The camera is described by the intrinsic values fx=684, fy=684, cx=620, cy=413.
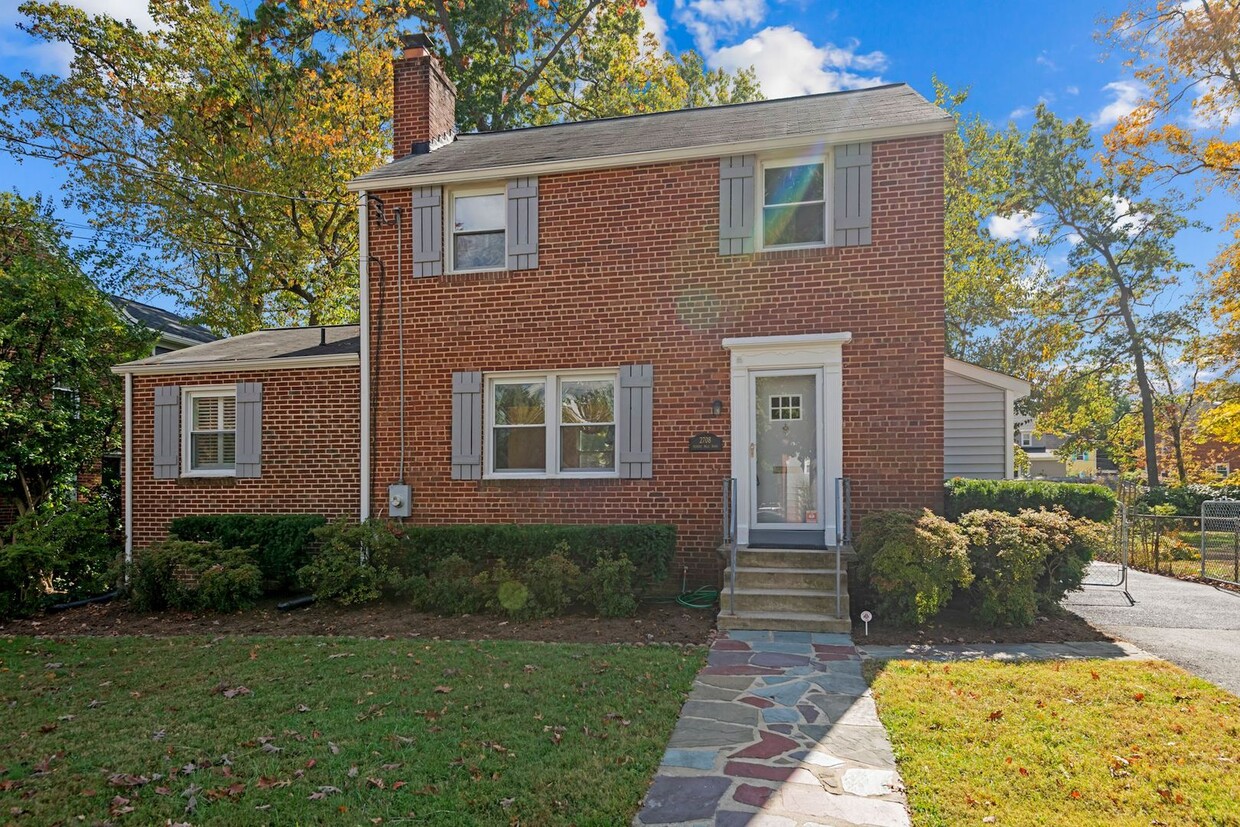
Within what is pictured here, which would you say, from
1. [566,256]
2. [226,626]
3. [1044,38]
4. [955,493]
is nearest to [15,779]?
[226,626]

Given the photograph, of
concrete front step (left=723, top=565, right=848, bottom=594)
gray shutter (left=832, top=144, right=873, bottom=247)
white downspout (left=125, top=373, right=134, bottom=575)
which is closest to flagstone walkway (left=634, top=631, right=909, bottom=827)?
concrete front step (left=723, top=565, right=848, bottom=594)

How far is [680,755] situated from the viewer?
4.02 m

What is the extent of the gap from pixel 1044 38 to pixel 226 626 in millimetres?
18019

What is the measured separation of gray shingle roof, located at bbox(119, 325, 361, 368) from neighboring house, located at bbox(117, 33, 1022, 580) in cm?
15

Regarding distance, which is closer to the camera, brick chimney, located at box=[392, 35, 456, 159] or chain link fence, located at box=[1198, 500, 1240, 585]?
chain link fence, located at box=[1198, 500, 1240, 585]

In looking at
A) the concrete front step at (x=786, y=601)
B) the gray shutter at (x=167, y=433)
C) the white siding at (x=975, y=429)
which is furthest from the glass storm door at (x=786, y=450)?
the gray shutter at (x=167, y=433)

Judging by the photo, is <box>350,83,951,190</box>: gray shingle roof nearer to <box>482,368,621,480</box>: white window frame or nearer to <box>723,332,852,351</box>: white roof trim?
<box>723,332,852,351</box>: white roof trim

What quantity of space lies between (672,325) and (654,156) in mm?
2204

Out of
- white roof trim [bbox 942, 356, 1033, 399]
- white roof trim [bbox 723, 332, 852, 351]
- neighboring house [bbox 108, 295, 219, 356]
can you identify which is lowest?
white roof trim [bbox 942, 356, 1033, 399]

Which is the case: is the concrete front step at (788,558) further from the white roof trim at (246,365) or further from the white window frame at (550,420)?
the white roof trim at (246,365)

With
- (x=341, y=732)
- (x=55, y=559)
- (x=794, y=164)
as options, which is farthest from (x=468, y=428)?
(x=55, y=559)

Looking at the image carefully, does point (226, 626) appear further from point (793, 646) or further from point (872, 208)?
point (872, 208)

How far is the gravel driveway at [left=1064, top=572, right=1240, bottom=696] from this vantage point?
5.77 meters

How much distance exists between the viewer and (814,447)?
850cm
